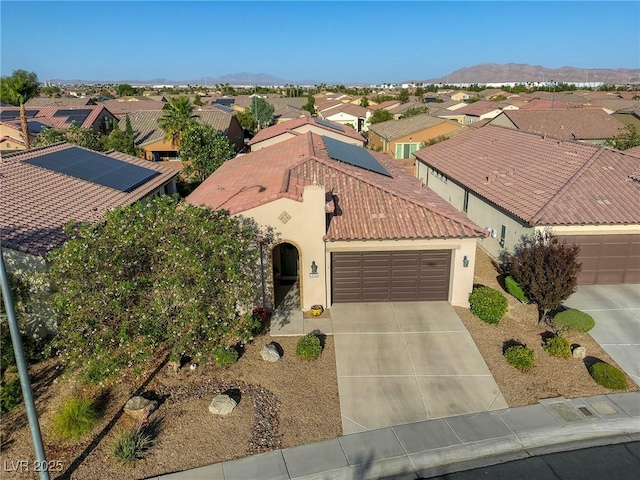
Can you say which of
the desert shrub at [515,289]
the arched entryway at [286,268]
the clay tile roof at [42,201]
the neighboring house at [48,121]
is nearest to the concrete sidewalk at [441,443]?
the desert shrub at [515,289]

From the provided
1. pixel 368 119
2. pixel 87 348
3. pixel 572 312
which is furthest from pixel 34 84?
pixel 368 119

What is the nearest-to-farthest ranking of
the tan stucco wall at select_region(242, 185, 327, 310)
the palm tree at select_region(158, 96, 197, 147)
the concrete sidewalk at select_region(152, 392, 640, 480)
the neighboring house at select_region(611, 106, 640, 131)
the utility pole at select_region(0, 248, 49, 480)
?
the utility pole at select_region(0, 248, 49, 480) < the concrete sidewalk at select_region(152, 392, 640, 480) < the tan stucco wall at select_region(242, 185, 327, 310) < the palm tree at select_region(158, 96, 197, 147) < the neighboring house at select_region(611, 106, 640, 131)

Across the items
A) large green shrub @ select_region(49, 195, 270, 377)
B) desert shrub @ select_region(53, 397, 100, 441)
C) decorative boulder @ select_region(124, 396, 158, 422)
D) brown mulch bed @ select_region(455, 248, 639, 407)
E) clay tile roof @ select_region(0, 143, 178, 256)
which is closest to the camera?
large green shrub @ select_region(49, 195, 270, 377)

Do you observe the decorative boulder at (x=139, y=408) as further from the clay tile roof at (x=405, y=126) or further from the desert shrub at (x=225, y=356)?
the clay tile roof at (x=405, y=126)

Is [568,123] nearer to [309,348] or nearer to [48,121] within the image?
[309,348]

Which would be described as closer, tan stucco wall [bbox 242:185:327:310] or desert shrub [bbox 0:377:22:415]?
desert shrub [bbox 0:377:22:415]

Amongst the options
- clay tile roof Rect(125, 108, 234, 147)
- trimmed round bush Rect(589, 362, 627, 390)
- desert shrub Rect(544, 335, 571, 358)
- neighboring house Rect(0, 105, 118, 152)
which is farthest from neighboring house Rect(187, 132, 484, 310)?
neighboring house Rect(0, 105, 118, 152)

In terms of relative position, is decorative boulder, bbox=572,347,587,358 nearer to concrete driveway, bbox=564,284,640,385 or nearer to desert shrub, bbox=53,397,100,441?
concrete driveway, bbox=564,284,640,385
